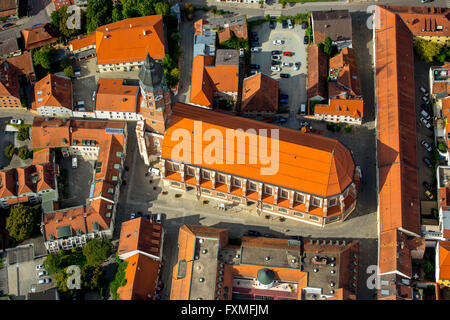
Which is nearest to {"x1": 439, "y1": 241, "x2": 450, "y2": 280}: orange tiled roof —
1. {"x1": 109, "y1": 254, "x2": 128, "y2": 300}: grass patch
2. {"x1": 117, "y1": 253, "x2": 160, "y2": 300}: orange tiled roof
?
{"x1": 117, "y1": 253, "x2": 160, "y2": 300}: orange tiled roof

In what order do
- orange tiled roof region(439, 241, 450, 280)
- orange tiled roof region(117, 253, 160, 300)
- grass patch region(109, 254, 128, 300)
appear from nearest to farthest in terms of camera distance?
1. orange tiled roof region(439, 241, 450, 280)
2. orange tiled roof region(117, 253, 160, 300)
3. grass patch region(109, 254, 128, 300)

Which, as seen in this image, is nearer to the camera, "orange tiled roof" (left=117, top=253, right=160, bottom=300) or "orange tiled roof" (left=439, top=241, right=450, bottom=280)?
"orange tiled roof" (left=439, top=241, right=450, bottom=280)

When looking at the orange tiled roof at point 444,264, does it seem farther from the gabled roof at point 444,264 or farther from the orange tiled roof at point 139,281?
the orange tiled roof at point 139,281

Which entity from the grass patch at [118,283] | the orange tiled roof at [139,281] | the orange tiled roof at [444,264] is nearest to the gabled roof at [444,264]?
the orange tiled roof at [444,264]

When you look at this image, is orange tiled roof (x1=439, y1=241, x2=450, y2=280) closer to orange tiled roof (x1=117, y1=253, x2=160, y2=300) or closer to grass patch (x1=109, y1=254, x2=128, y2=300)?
orange tiled roof (x1=117, y1=253, x2=160, y2=300)

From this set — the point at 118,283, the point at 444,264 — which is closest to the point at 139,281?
the point at 118,283

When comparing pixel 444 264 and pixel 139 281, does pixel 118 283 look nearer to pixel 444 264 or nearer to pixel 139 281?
pixel 139 281
